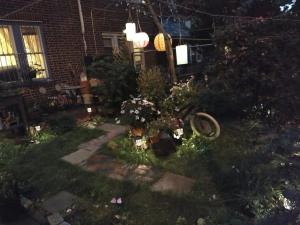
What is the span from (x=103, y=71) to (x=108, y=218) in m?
5.17

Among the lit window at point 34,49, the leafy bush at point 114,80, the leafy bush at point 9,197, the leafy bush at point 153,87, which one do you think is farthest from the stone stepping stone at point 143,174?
the lit window at point 34,49

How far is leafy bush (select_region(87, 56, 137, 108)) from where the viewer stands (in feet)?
24.9

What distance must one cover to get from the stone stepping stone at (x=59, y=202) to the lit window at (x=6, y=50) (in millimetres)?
4663

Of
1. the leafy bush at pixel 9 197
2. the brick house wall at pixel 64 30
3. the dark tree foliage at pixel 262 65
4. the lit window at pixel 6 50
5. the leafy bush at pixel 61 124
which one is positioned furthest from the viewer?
the brick house wall at pixel 64 30

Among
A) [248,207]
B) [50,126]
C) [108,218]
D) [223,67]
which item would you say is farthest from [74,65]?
[248,207]

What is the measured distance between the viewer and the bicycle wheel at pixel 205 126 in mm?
5152

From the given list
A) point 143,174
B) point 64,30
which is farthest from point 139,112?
point 64,30

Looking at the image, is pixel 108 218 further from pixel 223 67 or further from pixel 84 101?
pixel 84 101

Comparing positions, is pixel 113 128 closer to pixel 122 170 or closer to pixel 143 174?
pixel 122 170

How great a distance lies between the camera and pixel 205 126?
5.41 m

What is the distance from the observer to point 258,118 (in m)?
4.74

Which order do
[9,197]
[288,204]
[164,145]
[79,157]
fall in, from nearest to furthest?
1. [288,204]
2. [9,197]
3. [164,145]
4. [79,157]

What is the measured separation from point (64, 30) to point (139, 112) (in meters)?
4.87

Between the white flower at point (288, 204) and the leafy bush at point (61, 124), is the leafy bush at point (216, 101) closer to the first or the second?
the white flower at point (288, 204)
